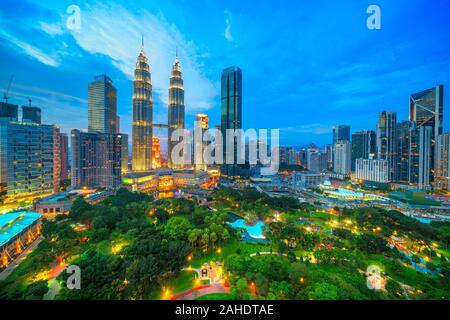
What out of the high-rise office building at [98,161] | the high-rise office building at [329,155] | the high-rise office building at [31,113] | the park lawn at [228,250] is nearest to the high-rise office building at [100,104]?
the high-rise office building at [31,113]

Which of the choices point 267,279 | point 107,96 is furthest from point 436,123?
point 107,96

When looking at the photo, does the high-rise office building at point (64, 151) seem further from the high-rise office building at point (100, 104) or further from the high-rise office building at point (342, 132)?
the high-rise office building at point (342, 132)

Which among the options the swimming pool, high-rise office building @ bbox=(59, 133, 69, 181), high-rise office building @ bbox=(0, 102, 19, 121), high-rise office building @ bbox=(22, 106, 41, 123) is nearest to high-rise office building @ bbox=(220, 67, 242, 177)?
the swimming pool

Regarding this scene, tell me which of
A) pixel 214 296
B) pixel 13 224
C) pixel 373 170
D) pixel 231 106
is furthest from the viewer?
pixel 231 106

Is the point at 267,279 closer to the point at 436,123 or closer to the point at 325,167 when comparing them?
the point at 436,123

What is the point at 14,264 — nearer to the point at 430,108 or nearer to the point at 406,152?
the point at 406,152

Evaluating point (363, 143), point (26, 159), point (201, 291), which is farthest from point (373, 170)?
point (26, 159)
